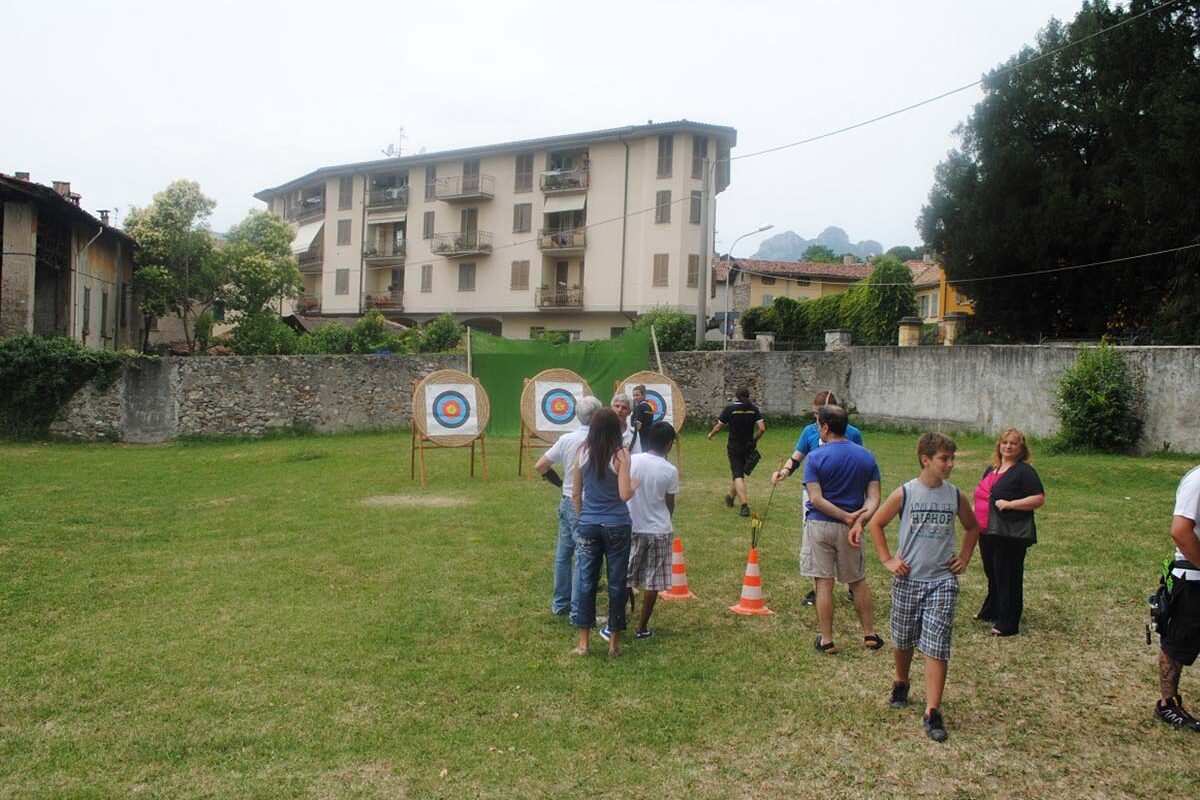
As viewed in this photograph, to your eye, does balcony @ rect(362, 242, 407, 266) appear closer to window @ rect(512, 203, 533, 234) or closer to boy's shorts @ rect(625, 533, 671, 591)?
window @ rect(512, 203, 533, 234)

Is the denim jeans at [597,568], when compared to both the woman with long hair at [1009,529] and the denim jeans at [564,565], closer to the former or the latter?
the denim jeans at [564,565]

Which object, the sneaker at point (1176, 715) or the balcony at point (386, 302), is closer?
the sneaker at point (1176, 715)

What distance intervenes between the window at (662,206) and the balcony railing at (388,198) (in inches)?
514

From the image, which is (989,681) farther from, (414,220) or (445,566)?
(414,220)

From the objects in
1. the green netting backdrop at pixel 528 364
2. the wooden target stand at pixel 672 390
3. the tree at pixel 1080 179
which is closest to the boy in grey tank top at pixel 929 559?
the wooden target stand at pixel 672 390

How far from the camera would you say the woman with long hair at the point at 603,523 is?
5.99 metres

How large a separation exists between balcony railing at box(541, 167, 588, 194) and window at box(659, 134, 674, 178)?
11.4 ft

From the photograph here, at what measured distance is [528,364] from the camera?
1958cm

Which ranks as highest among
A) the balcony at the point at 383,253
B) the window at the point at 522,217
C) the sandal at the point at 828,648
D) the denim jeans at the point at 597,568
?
the window at the point at 522,217

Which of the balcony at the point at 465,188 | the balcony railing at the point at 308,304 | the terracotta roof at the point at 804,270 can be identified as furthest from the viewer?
the terracotta roof at the point at 804,270

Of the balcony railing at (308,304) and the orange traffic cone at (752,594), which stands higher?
the balcony railing at (308,304)

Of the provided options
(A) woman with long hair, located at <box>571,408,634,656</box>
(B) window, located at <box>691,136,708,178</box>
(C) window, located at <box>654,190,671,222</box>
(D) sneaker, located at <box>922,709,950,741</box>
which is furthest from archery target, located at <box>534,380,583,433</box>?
(B) window, located at <box>691,136,708,178</box>

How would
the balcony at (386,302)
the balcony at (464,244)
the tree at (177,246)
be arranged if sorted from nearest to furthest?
the tree at (177,246) → the balcony at (464,244) → the balcony at (386,302)

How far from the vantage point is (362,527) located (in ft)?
33.6
